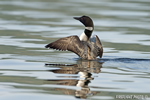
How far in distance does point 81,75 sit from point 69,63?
1.54m

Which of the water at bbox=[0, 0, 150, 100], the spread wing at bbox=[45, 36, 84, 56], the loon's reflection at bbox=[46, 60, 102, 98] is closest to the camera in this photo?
the loon's reflection at bbox=[46, 60, 102, 98]

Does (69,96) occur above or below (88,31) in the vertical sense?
below

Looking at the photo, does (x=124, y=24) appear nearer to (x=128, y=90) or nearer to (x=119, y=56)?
A: (x=119, y=56)

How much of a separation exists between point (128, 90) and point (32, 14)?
48.8 feet

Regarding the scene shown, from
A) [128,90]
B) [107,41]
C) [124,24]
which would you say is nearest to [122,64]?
[128,90]

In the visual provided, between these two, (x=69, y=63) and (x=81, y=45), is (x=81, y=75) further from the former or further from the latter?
(x=81, y=45)

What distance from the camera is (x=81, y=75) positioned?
812 centimetres

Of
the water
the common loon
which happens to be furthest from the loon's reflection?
the common loon

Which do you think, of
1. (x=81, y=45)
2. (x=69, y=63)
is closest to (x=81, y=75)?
(x=69, y=63)

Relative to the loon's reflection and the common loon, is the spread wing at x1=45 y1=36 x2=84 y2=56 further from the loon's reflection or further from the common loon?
the loon's reflection

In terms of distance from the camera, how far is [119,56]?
1101cm

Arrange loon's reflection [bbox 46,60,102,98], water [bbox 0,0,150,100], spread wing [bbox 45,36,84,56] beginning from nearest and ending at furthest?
loon's reflection [bbox 46,60,102,98], water [bbox 0,0,150,100], spread wing [bbox 45,36,84,56]

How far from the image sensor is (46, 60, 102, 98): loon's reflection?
6.79 m

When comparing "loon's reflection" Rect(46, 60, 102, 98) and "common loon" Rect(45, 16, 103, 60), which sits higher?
"common loon" Rect(45, 16, 103, 60)
